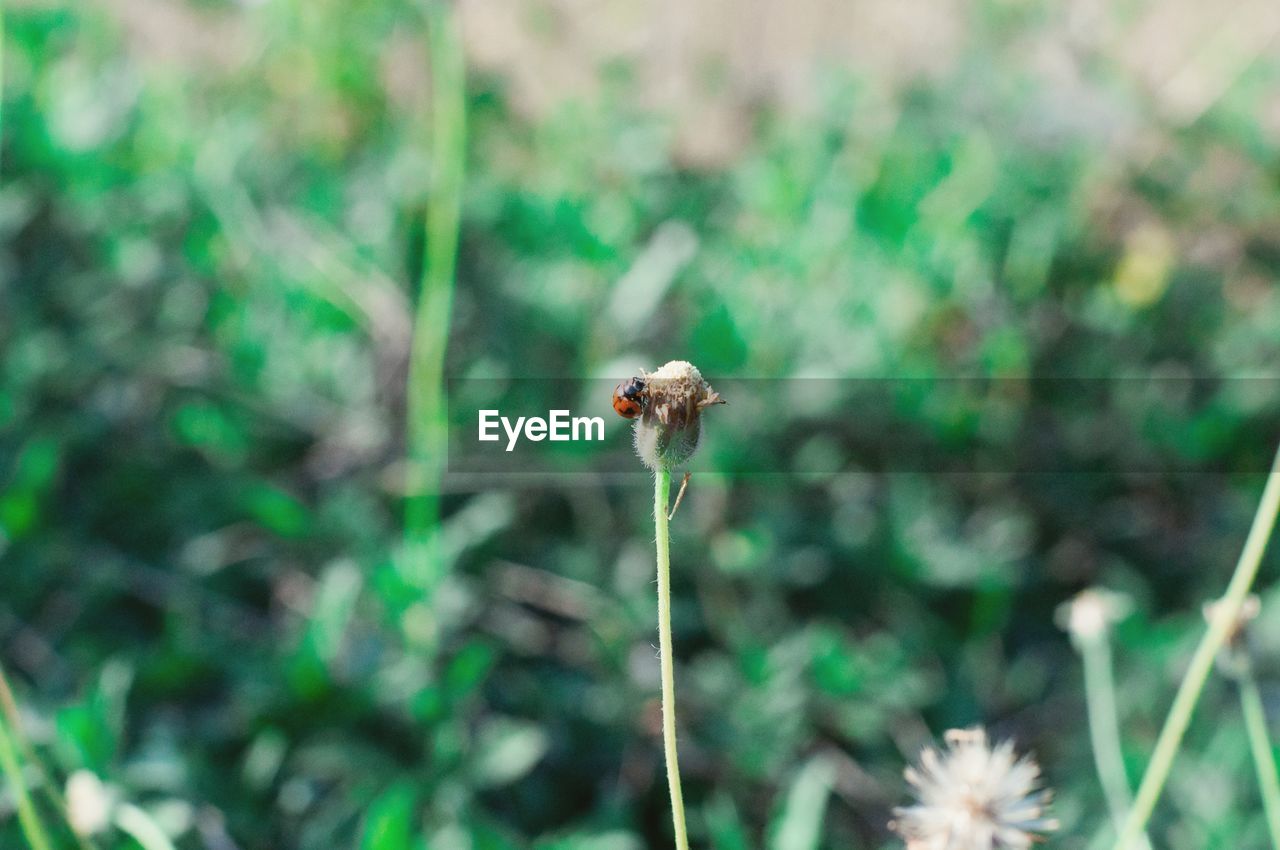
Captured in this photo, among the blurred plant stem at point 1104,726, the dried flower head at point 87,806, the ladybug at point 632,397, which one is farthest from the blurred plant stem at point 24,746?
the blurred plant stem at point 1104,726

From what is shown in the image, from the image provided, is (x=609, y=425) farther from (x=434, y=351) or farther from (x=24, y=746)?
(x=24, y=746)

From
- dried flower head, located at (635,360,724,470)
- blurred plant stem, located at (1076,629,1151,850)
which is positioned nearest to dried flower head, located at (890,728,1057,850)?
dried flower head, located at (635,360,724,470)

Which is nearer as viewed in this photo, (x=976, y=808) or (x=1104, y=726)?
(x=976, y=808)

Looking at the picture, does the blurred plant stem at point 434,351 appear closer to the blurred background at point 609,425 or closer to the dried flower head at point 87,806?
the blurred background at point 609,425

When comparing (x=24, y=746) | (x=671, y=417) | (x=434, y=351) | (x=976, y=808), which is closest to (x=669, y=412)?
(x=671, y=417)

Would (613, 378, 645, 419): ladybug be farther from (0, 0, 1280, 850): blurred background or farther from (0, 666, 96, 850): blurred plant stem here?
(0, 0, 1280, 850): blurred background

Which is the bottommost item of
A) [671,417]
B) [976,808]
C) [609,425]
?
[976,808]
